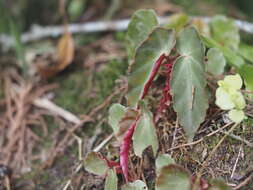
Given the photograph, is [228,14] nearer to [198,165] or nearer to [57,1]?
[57,1]

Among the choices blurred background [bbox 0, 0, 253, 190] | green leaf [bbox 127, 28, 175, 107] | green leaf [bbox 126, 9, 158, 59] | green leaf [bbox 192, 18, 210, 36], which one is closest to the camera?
green leaf [bbox 127, 28, 175, 107]

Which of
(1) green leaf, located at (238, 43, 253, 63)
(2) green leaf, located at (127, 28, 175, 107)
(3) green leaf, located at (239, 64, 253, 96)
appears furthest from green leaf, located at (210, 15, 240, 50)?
(2) green leaf, located at (127, 28, 175, 107)

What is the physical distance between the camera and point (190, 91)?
3.70 ft

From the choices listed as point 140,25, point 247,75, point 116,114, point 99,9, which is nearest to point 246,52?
point 247,75

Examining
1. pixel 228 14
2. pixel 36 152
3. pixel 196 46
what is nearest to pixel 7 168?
pixel 36 152

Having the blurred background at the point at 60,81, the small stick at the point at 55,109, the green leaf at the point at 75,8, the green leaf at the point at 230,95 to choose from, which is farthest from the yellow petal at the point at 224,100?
the green leaf at the point at 75,8

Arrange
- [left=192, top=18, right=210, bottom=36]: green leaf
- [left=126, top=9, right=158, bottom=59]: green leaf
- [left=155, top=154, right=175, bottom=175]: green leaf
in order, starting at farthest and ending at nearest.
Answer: [left=192, top=18, right=210, bottom=36]: green leaf < [left=126, top=9, right=158, bottom=59]: green leaf < [left=155, top=154, right=175, bottom=175]: green leaf

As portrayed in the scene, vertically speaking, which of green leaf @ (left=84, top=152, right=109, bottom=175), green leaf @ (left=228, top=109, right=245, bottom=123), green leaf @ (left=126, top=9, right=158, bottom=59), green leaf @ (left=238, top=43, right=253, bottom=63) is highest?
green leaf @ (left=126, top=9, right=158, bottom=59)

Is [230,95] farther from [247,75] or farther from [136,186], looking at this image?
[136,186]

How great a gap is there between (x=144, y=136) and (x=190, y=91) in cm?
19

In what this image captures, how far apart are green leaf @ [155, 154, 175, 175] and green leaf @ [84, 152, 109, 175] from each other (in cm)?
17

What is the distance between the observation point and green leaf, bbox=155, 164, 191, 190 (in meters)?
1.02

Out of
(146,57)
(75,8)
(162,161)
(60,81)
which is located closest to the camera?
(162,161)

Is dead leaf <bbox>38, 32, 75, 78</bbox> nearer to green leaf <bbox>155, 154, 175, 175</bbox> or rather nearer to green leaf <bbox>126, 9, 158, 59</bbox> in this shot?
green leaf <bbox>126, 9, 158, 59</bbox>
